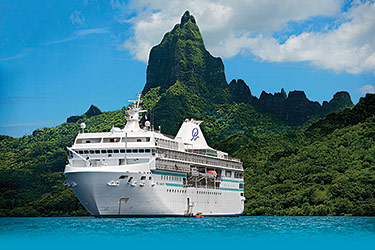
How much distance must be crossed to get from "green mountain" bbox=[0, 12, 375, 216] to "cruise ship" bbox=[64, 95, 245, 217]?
28937mm

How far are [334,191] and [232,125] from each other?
9153 cm

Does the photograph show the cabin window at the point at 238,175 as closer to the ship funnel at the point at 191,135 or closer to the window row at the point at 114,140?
the ship funnel at the point at 191,135

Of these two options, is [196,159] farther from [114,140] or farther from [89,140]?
[89,140]

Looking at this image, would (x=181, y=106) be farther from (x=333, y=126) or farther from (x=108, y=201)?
(x=108, y=201)

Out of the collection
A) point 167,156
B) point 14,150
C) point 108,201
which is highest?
point 14,150

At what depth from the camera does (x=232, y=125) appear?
566 ft

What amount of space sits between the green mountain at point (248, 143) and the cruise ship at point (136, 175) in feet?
94.9

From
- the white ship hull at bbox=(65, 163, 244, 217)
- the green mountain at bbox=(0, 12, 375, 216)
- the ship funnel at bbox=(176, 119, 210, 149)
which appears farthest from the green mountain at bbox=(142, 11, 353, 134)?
the white ship hull at bbox=(65, 163, 244, 217)

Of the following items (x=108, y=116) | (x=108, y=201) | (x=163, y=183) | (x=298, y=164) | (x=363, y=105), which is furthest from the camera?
(x=108, y=116)

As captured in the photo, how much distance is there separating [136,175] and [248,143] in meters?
83.2

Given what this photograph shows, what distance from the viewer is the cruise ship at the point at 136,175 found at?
48625mm

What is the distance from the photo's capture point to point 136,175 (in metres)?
49.2

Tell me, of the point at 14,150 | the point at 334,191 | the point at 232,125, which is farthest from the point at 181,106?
the point at 334,191

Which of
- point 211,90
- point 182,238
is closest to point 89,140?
point 182,238
